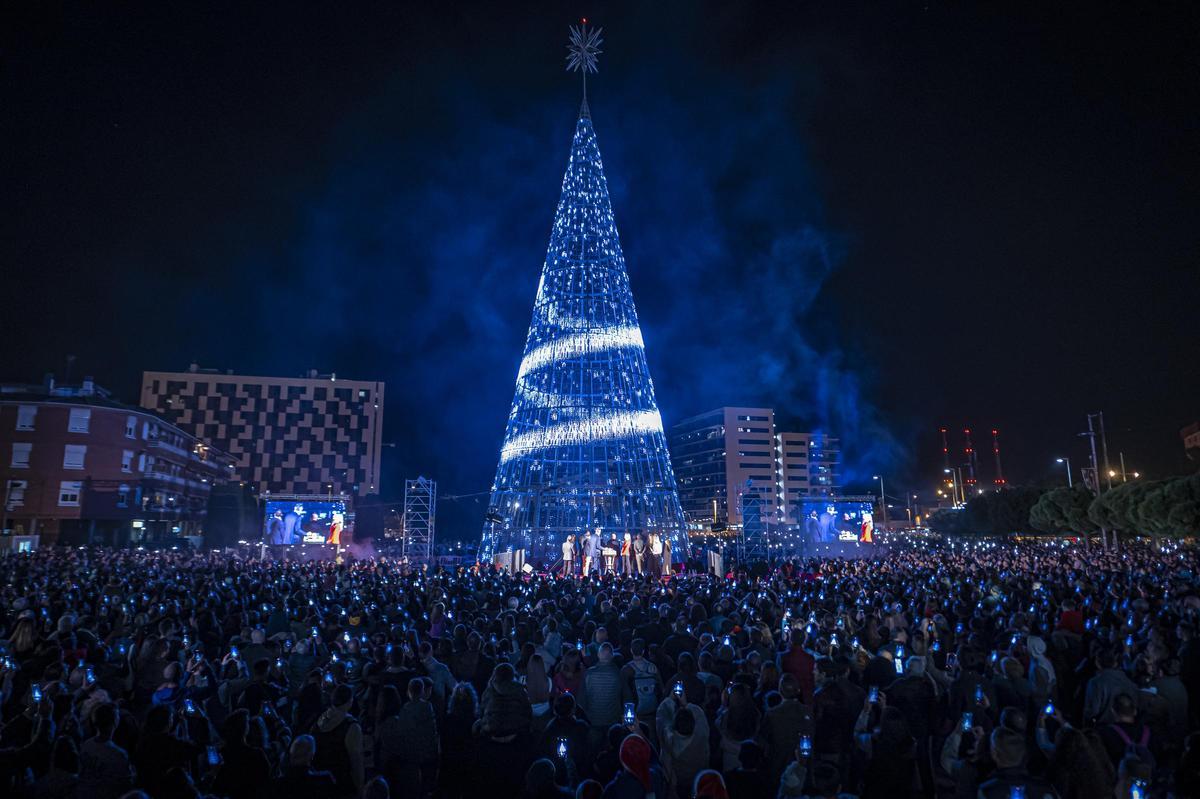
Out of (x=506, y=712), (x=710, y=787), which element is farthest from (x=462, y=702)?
(x=710, y=787)

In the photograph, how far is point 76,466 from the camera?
43.8 metres

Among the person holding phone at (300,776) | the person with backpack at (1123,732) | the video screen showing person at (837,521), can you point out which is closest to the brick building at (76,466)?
the video screen showing person at (837,521)

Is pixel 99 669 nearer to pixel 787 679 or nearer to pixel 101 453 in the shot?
pixel 787 679

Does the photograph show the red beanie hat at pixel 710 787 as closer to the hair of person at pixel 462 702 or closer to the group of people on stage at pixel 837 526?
the hair of person at pixel 462 702

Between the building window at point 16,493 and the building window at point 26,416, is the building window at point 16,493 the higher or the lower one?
the lower one

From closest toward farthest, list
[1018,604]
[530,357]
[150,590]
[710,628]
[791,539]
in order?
[710,628] → [1018,604] → [150,590] → [530,357] → [791,539]

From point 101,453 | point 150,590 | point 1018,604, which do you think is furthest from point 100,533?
point 1018,604

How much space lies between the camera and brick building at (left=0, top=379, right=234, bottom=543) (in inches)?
1665

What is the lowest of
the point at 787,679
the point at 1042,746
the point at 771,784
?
the point at 771,784

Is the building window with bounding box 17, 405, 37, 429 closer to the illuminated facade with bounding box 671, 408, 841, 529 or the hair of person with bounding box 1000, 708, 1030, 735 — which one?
the hair of person with bounding box 1000, 708, 1030, 735

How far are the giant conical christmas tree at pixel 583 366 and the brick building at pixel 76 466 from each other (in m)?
30.2

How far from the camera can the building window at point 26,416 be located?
4288 cm

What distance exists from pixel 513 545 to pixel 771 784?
25086 millimetres

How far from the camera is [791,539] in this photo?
182 feet
